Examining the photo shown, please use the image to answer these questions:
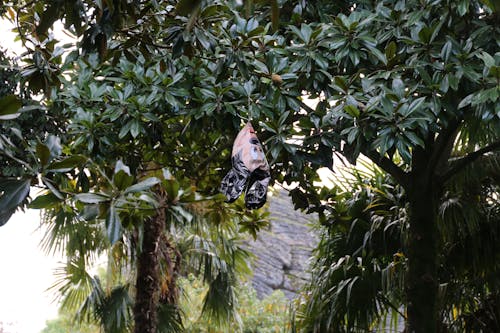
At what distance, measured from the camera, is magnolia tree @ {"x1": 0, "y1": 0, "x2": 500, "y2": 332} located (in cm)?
337

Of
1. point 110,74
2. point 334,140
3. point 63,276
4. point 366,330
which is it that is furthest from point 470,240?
point 63,276

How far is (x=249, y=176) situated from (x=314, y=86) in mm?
1031

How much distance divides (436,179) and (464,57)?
1.00 meters

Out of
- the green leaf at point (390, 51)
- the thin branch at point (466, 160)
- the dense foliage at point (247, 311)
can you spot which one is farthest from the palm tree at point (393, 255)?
the dense foliage at point (247, 311)

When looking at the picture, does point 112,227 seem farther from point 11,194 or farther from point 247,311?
point 247,311

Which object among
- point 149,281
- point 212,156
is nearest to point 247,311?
point 149,281

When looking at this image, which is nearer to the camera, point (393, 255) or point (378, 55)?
point (378, 55)

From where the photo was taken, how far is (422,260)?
4.25 m

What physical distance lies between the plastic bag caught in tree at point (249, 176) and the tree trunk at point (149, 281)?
416 centimetres

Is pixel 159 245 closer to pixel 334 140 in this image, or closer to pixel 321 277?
pixel 321 277

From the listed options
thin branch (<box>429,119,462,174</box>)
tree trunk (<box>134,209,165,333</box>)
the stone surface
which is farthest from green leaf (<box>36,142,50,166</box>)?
the stone surface

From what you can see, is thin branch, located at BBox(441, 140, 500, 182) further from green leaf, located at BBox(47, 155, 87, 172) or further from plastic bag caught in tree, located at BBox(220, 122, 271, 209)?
green leaf, located at BBox(47, 155, 87, 172)

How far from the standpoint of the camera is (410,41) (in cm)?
355

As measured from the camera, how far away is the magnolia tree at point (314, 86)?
337cm
